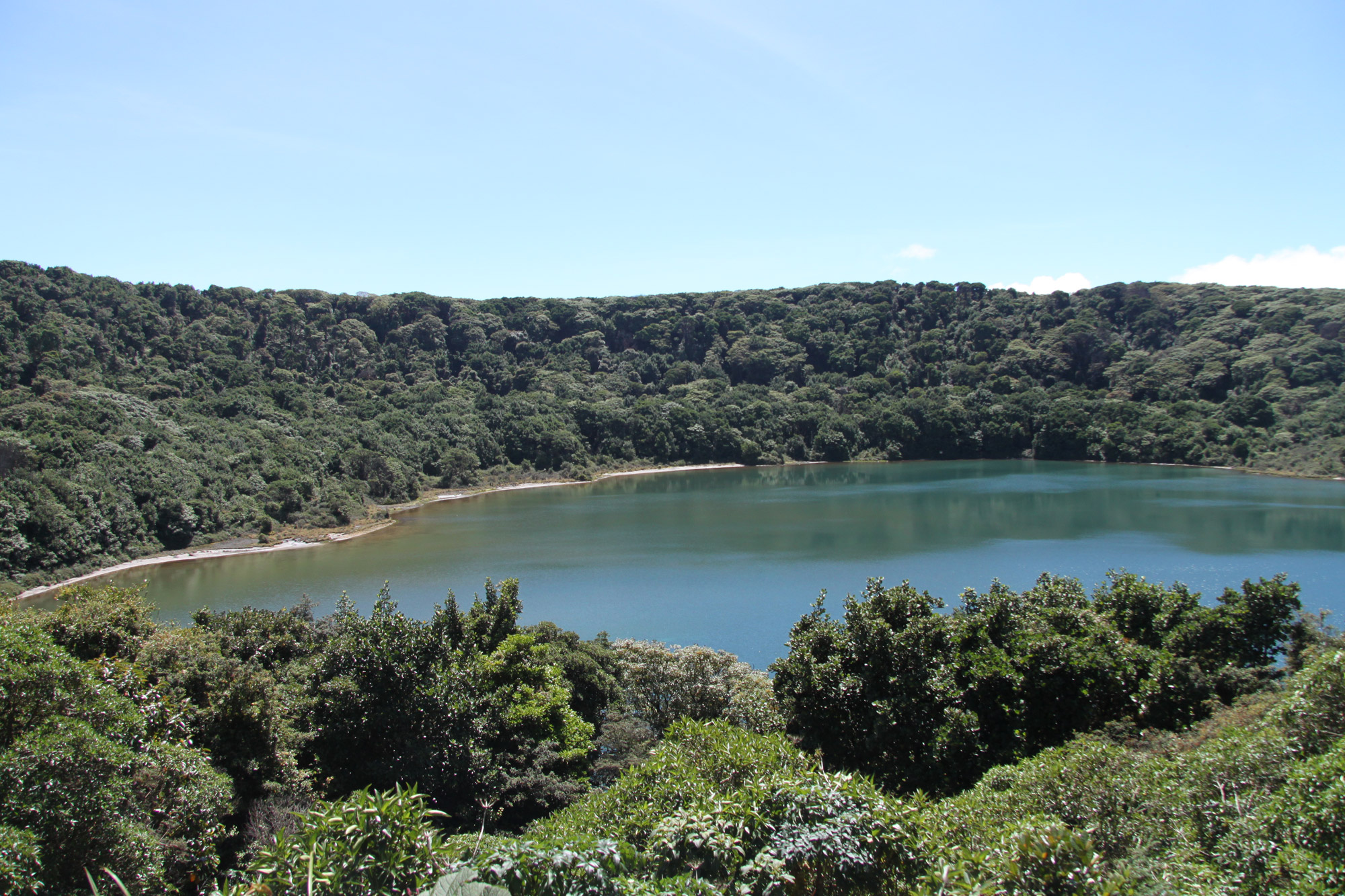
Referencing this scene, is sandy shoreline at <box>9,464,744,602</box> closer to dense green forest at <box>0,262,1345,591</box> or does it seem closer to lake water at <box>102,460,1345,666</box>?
dense green forest at <box>0,262,1345,591</box>

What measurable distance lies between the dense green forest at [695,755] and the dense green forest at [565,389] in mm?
33400

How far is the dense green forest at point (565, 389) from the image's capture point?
1914 inches

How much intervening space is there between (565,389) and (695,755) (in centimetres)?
9182

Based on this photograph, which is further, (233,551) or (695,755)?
(233,551)

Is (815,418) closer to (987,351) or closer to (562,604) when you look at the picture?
(987,351)

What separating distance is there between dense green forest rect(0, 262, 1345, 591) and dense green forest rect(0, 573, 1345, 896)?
33.4 metres

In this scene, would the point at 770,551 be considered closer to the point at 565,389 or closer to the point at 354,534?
the point at 354,534

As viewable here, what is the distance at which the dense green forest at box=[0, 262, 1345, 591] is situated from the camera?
4862cm

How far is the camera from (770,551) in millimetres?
41094

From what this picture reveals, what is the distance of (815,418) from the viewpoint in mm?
94938

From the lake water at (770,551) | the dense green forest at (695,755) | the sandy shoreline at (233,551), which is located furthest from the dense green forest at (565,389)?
the dense green forest at (695,755)

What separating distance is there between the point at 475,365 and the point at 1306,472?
89.9m

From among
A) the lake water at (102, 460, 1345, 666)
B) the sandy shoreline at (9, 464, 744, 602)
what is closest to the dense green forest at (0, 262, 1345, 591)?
the sandy shoreline at (9, 464, 744, 602)

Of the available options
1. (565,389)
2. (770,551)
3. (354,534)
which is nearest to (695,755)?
(770,551)
